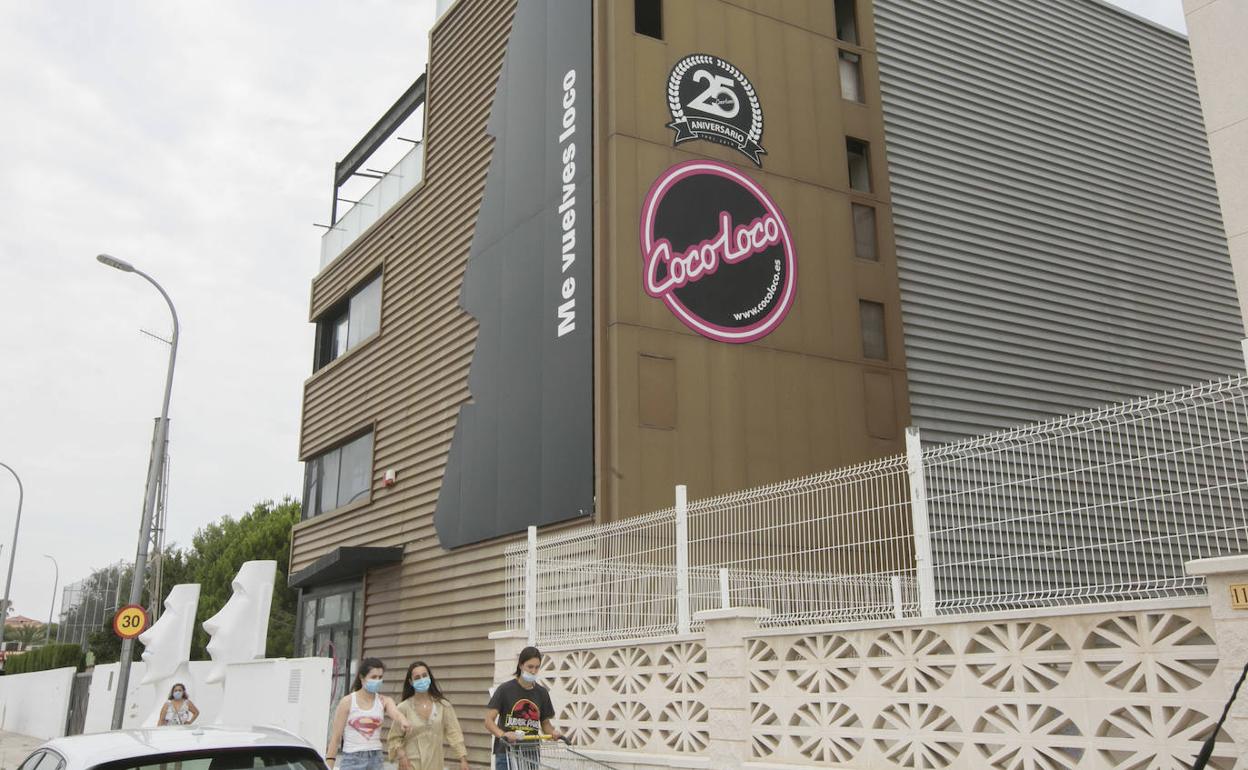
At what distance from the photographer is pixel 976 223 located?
18.6 m

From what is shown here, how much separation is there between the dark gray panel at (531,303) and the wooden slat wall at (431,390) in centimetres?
51

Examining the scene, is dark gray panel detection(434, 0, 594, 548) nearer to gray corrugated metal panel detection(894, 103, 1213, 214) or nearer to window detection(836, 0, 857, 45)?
window detection(836, 0, 857, 45)

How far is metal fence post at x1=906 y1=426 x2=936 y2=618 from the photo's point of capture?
23.2 ft

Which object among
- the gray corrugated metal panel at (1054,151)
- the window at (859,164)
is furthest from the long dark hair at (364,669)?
the gray corrugated metal panel at (1054,151)

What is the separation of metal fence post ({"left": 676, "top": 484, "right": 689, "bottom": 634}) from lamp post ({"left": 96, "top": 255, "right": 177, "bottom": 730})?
8662mm

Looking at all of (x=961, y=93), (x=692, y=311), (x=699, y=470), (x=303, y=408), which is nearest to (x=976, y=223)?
(x=961, y=93)

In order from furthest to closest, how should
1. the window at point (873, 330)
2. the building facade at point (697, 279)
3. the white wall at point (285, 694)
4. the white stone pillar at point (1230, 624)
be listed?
the window at point (873, 330) → the building facade at point (697, 279) → the white wall at point (285, 694) → the white stone pillar at point (1230, 624)

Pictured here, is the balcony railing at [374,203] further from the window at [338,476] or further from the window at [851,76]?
the window at [851,76]

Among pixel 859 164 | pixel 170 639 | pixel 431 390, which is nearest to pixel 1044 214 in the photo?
pixel 859 164

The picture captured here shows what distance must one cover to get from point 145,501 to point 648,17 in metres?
10.6

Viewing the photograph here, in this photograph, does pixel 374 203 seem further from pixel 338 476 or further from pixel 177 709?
pixel 177 709

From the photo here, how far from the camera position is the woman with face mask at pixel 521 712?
7562 millimetres

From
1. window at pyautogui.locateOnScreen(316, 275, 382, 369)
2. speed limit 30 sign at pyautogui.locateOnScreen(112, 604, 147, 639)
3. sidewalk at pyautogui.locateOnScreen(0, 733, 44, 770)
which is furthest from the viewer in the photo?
window at pyautogui.locateOnScreen(316, 275, 382, 369)

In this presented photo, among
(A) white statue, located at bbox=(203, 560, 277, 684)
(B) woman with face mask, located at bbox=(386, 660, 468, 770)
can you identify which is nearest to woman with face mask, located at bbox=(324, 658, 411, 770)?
(B) woman with face mask, located at bbox=(386, 660, 468, 770)
